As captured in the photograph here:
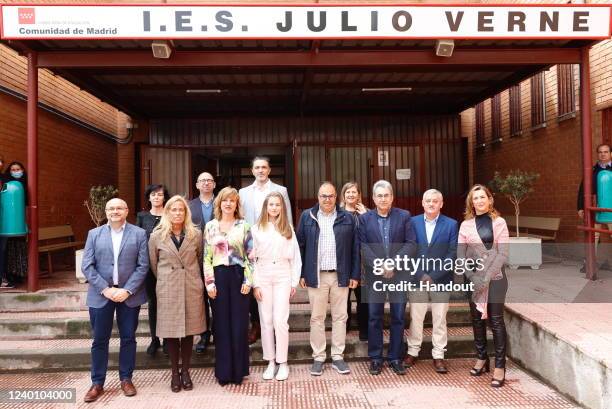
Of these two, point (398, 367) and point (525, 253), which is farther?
point (525, 253)

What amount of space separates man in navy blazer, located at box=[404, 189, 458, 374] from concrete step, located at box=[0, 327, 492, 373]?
1.63 feet

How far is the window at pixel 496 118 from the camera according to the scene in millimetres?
9789

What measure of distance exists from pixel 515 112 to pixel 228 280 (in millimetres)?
7739

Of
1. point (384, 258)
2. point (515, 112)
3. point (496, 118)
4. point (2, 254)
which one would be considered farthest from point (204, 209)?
point (496, 118)

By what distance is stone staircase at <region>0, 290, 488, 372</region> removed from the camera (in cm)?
425

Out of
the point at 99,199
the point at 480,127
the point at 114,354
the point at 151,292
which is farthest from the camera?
the point at 480,127

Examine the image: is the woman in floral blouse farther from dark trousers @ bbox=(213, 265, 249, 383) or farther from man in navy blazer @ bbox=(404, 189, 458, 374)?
man in navy blazer @ bbox=(404, 189, 458, 374)

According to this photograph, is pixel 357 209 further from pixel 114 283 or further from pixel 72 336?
pixel 72 336

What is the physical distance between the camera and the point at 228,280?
3.75m

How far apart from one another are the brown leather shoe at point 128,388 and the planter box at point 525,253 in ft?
17.8

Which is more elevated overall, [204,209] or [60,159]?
[60,159]

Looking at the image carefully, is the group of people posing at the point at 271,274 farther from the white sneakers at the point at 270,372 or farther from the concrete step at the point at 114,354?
the concrete step at the point at 114,354

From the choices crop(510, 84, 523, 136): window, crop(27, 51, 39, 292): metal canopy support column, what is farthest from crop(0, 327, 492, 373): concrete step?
crop(510, 84, 523, 136): window

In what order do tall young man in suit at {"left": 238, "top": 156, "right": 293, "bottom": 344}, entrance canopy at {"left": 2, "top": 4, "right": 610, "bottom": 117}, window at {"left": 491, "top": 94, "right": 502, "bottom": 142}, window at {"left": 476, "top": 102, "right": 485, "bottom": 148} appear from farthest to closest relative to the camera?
window at {"left": 476, "top": 102, "right": 485, "bottom": 148}, window at {"left": 491, "top": 94, "right": 502, "bottom": 142}, entrance canopy at {"left": 2, "top": 4, "right": 610, "bottom": 117}, tall young man in suit at {"left": 238, "top": 156, "right": 293, "bottom": 344}
